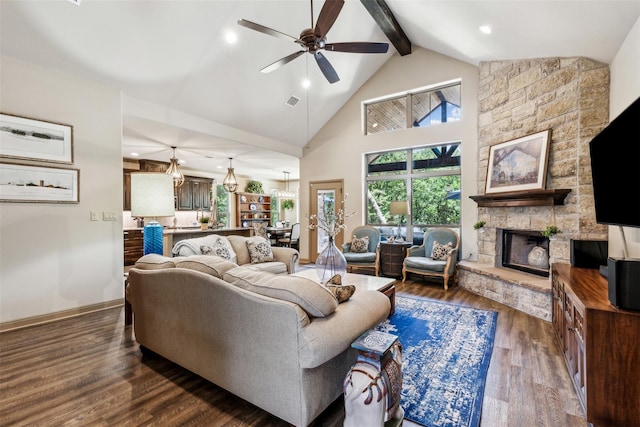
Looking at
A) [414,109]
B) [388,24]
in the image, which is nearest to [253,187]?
[414,109]

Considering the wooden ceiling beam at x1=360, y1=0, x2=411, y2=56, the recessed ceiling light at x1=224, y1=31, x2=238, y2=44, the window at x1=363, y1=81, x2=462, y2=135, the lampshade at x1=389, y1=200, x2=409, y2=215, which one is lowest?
the lampshade at x1=389, y1=200, x2=409, y2=215

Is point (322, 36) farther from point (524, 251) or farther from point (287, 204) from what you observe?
point (287, 204)

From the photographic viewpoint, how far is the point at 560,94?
3.56 meters

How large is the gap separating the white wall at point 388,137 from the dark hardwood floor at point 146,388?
295cm

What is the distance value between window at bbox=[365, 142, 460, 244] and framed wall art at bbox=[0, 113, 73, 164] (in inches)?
194

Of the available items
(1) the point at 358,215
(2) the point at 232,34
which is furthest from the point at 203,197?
(2) the point at 232,34

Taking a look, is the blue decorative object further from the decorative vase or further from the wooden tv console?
the wooden tv console

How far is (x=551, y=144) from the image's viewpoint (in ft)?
12.0

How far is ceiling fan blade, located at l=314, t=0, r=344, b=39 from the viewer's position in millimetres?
2520

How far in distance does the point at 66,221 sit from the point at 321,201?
4.58 meters

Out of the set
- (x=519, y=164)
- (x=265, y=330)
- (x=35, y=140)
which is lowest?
Result: (x=265, y=330)

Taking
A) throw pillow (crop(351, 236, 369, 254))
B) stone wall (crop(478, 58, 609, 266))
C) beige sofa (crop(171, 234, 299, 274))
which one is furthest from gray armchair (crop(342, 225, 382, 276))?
stone wall (crop(478, 58, 609, 266))

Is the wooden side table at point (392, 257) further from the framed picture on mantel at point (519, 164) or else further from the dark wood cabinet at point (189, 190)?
the dark wood cabinet at point (189, 190)

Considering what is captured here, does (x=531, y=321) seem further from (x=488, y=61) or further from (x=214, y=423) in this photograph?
(x=488, y=61)
